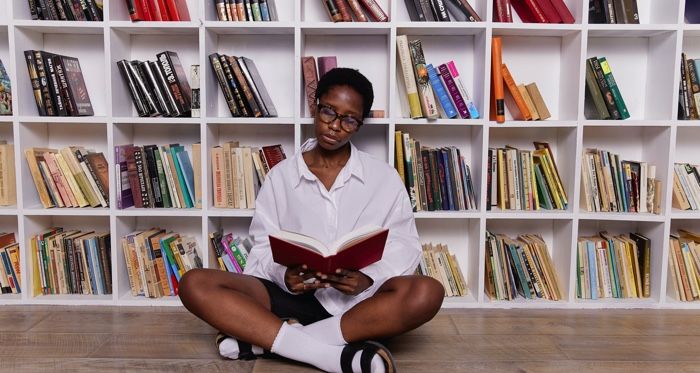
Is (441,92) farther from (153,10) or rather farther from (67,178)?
(67,178)

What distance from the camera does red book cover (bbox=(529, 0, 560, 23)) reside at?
2.41 m

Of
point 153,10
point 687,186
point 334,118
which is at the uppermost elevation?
point 153,10

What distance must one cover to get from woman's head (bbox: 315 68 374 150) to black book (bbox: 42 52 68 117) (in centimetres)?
114

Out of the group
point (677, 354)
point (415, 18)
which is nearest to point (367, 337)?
point (677, 354)

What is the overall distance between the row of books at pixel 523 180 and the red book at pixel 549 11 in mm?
530

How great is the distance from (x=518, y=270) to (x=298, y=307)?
3.42 feet

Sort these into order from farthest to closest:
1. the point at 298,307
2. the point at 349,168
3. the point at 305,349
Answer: the point at 349,168 → the point at 298,307 → the point at 305,349

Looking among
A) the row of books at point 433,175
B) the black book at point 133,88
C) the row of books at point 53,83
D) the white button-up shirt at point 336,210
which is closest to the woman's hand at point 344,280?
the white button-up shirt at point 336,210

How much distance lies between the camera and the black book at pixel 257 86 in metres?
2.39

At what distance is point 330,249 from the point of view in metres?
1.60

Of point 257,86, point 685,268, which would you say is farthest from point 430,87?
point 685,268

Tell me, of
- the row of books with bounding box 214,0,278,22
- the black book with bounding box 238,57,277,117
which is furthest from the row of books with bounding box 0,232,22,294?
the row of books with bounding box 214,0,278,22

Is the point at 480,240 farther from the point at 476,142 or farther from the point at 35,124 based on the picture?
the point at 35,124

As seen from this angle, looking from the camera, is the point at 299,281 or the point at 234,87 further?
the point at 234,87
